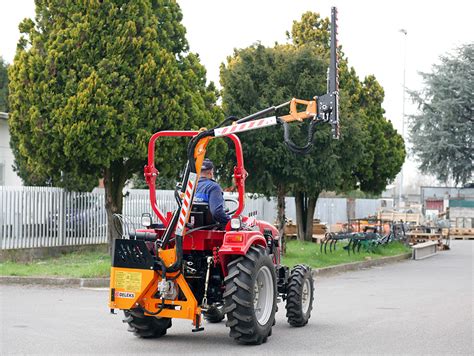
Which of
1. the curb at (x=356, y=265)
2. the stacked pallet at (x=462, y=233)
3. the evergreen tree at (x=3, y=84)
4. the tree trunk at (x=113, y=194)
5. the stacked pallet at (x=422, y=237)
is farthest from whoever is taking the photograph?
the stacked pallet at (x=462, y=233)

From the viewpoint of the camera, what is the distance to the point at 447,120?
59.0m

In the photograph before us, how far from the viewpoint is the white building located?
3500 cm

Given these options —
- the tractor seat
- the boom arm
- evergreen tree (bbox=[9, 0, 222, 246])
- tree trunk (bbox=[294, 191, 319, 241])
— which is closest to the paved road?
the boom arm

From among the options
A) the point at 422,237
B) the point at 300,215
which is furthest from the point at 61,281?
the point at 422,237

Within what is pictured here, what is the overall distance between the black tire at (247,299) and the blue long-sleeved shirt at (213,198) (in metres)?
0.57

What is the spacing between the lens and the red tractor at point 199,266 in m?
10.1

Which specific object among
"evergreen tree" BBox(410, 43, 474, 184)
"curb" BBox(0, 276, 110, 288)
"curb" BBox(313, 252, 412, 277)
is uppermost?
"evergreen tree" BBox(410, 43, 474, 184)

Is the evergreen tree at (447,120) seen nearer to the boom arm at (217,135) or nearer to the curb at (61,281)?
the curb at (61,281)

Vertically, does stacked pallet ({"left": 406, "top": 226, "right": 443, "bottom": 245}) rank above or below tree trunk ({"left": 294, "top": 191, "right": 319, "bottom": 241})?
below

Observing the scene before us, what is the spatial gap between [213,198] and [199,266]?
0.86 metres

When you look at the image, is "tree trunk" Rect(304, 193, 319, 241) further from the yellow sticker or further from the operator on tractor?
the yellow sticker

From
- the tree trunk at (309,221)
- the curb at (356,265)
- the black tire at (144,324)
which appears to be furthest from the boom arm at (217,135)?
the tree trunk at (309,221)

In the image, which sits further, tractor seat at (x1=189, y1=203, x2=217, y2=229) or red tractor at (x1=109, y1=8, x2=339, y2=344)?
tractor seat at (x1=189, y1=203, x2=217, y2=229)

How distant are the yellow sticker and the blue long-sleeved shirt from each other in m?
1.26
